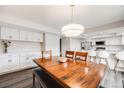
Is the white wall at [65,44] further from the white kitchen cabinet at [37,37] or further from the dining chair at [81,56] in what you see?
the dining chair at [81,56]

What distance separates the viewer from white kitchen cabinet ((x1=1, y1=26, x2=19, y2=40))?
2.90 m

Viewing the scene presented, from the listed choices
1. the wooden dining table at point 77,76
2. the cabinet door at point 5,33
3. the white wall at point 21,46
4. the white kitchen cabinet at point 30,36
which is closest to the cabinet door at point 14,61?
the white wall at point 21,46

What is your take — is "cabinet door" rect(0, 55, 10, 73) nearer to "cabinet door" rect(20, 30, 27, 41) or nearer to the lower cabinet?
the lower cabinet

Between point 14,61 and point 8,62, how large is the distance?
214mm

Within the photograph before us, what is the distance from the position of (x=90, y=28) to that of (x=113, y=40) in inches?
78.3

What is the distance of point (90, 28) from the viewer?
394cm

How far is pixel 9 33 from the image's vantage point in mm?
3053

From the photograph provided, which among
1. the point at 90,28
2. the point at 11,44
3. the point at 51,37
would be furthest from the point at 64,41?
the point at 11,44

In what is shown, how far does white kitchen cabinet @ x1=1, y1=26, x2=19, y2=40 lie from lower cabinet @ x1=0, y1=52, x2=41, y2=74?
72cm

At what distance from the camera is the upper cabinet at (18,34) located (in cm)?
292

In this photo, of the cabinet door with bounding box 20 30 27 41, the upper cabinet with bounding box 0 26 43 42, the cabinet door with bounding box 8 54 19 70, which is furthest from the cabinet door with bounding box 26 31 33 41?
the cabinet door with bounding box 8 54 19 70

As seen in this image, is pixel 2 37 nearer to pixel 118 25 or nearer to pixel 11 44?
pixel 11 44

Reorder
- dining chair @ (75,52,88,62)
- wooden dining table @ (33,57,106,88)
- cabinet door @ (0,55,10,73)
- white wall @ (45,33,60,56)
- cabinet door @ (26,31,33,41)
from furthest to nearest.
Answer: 1. white wall @ (45,33,60,56)
2. cabinet door @ (26,31,33,41)
3. cabinet door @ (0,55,10,73)
4. dining chair @ (75,52,88,62)
5. wooden dining table @ (33,57,106,88)
